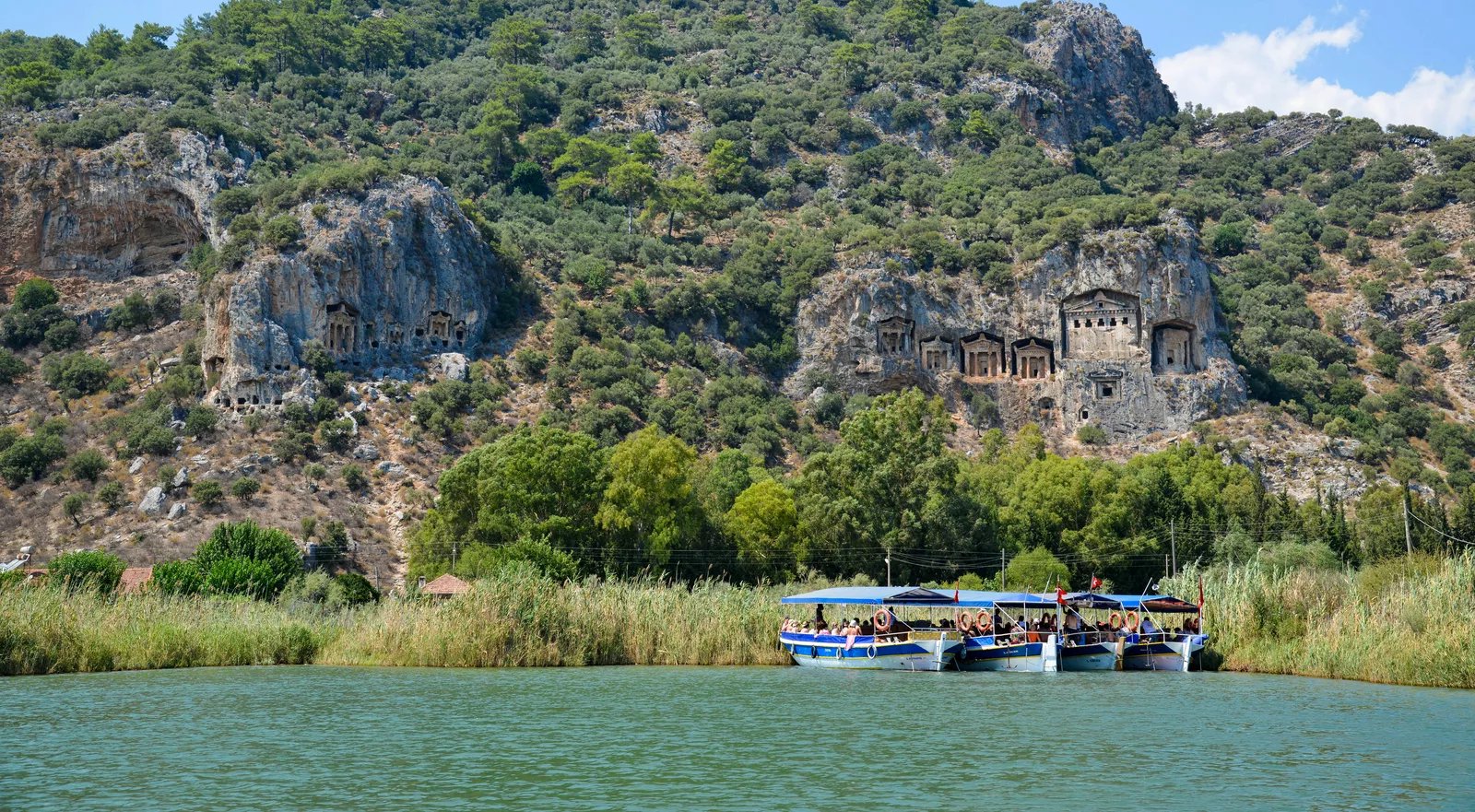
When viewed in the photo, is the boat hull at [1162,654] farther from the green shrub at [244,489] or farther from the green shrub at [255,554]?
the green shrub at [244,489]

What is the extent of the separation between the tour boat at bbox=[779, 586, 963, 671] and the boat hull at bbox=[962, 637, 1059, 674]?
571 mm

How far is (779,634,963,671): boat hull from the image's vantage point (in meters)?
42.6

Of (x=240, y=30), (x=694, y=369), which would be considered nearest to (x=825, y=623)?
(x=694, y=369)

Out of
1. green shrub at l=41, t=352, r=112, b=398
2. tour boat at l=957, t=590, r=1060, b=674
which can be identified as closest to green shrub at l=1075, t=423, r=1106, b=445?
tour boat at l=957, t=590, r=1060, b=674

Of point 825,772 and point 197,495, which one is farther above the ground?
point 197,495

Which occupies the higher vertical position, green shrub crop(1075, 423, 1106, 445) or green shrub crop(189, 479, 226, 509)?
green shrub crop(1075, 423, 1106, 445)

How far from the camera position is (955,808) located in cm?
1822

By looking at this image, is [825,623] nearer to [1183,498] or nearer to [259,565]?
[259,565]

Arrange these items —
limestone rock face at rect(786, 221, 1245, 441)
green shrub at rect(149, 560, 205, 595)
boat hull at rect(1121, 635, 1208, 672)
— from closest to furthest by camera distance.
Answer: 1. boat hull at rect(1121, 635, 1208, 672)
2. green shrub at rect(149, 560, 205, 595)
3. limestone rock face at rect(786, 221, 1245, 441)

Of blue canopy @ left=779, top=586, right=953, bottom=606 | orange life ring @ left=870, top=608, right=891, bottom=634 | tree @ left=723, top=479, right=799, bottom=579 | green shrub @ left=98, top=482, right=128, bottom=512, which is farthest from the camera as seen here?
green shrub @ left=98, top=482, right=128, bottom=512

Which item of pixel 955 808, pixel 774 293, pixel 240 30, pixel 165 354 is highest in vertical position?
pixel 240 30

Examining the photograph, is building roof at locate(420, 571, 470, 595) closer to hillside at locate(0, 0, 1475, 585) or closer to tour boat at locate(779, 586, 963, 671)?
hillside at locate(0, 0, 1475, 585)

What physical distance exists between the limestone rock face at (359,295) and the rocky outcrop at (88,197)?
11.6 meters

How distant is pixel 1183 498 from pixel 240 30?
103212 mm
